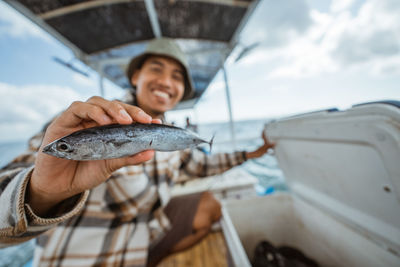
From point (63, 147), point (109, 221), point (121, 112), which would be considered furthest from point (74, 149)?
point (109, 221)

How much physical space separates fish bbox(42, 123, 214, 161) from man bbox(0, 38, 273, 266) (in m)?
0.04

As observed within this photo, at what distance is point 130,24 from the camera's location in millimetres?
2188

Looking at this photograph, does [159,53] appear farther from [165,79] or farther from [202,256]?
[202,256]

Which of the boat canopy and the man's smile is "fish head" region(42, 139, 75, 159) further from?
the boat canopy

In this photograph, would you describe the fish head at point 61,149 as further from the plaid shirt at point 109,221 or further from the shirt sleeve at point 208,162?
the shirt sleeve at point 208,162

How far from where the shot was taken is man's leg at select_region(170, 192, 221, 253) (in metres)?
1.85

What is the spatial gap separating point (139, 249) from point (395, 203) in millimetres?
1784

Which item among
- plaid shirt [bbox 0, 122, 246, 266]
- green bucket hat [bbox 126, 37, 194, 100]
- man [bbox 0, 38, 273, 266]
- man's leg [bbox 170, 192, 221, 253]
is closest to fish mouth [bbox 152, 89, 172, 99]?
man [bbox 0, 38, 273, 266]

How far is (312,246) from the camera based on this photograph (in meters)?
1.52

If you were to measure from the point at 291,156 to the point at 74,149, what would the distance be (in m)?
1.68

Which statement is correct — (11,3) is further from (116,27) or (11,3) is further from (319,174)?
(319,174)

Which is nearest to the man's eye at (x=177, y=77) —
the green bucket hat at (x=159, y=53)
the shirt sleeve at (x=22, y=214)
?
the green bucket hat at (x=159, y=53)

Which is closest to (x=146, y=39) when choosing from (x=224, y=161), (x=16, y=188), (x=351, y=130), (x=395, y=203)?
(x=224, y=161)

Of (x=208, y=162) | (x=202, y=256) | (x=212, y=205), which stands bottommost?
(x=202, y=256)
